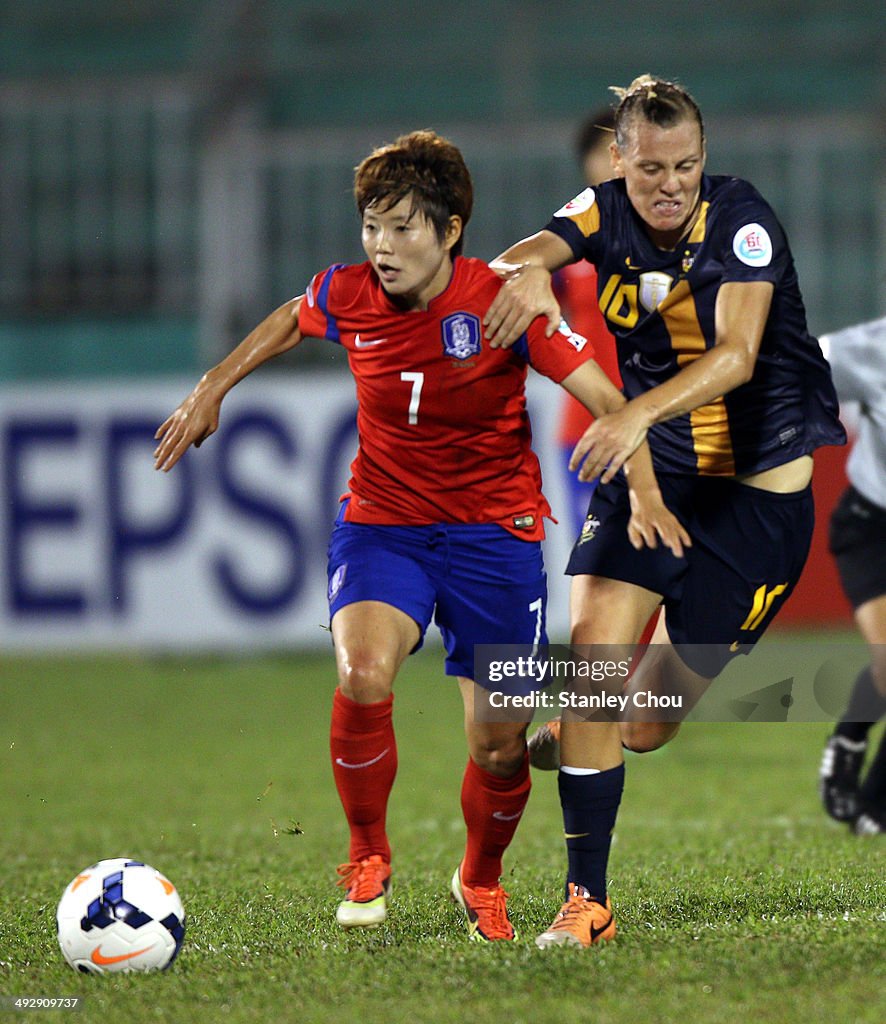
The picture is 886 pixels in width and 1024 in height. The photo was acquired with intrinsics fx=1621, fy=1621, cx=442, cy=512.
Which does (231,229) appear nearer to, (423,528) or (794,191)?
(794,191)

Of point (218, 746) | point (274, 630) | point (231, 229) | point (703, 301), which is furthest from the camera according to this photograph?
point (231, 229)

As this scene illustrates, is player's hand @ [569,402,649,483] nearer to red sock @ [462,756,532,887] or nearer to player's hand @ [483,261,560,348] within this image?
player's hand @ [483,261,560,348]

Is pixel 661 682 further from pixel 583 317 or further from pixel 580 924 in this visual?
pixel 583 317

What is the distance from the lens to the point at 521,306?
3.84 metres

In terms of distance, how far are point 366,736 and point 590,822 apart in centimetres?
59

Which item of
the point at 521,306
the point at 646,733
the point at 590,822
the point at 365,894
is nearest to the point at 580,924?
the point at 590,822

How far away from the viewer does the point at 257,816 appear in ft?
20.3

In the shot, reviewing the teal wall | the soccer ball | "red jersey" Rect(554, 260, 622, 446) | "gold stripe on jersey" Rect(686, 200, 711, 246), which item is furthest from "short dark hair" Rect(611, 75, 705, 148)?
the teal wall

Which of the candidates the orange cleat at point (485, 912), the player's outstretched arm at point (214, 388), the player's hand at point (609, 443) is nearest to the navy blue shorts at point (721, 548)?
the player's hand at point (609, 443)

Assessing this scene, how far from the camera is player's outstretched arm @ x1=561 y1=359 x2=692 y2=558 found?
3721 millimetres

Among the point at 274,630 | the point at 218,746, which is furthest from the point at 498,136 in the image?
the point at 218,746

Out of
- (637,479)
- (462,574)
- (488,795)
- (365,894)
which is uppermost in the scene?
(637,479)

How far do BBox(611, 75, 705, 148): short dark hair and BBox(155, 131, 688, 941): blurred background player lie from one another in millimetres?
461

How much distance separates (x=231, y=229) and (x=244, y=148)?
825mm
